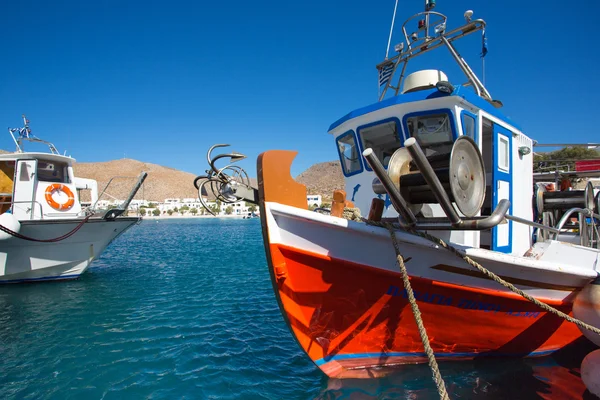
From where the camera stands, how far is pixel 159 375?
5.31m

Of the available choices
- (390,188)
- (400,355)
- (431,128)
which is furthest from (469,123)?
(400,355)

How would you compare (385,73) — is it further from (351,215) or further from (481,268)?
(481,268)

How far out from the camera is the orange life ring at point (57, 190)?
41.4 feet

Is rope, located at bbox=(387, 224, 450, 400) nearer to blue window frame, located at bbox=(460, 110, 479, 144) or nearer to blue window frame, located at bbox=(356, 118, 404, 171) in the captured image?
blue window frame, located at bbox=(356, 118, 404, 171)

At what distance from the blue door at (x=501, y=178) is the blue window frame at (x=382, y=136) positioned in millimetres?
1541

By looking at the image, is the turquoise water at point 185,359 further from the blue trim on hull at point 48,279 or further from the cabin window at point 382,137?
the cabin window at point 382,137

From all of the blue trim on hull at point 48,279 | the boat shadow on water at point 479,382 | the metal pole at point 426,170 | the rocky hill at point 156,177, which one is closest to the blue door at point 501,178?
the boat shadow on water at point 479,382

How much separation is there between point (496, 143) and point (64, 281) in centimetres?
1401

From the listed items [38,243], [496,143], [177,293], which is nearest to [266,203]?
[496,143]

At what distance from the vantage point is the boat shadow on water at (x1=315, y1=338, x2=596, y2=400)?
452cm

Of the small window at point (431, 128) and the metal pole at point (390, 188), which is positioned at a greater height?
the small window at point (431, 128)

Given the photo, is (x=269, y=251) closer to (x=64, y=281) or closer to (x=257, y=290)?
(x=257, y=290)

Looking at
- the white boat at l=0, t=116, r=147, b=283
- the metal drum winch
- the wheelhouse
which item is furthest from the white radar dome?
the white boat at l=0, t=116, r=147, b=283

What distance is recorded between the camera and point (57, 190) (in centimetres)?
1296
